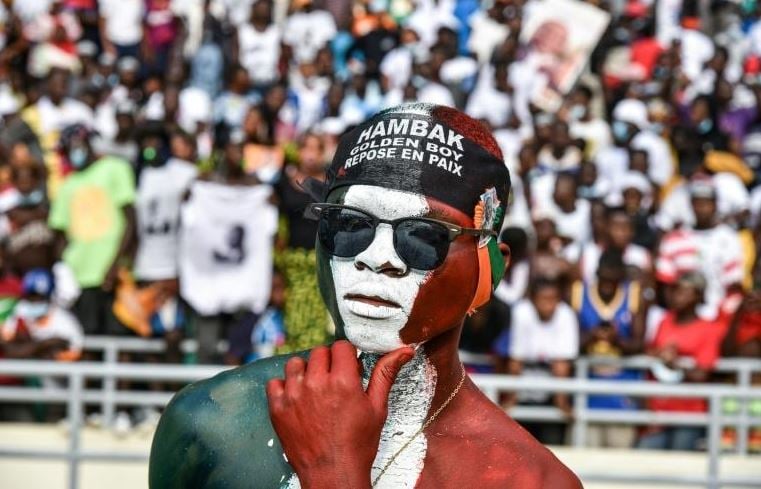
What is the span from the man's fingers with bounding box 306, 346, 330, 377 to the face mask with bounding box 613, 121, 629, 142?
10886 mm

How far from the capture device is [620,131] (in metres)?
13.2

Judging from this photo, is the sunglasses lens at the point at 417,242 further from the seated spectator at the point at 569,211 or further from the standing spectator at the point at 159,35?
the standing spectator at the point at 159,35

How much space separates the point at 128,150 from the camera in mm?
12352

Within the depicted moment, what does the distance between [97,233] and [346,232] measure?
323 inches

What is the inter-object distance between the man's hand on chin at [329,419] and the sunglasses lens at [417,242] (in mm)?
195

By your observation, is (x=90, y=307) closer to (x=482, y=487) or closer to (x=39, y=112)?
(x=39, y=112)

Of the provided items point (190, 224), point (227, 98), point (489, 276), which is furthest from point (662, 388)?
point (227, 98)

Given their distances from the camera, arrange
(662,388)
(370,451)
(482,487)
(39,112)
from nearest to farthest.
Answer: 1. (370,451)
2. (482,487)
3. (662,388)
4. (39,112)

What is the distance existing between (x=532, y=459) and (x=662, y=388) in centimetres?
552

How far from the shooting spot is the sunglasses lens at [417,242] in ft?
8.27

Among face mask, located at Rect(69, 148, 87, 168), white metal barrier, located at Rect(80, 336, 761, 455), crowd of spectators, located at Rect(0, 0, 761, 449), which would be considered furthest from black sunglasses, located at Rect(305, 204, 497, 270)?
face mask, located at Rect(69, 148, 87, 168)

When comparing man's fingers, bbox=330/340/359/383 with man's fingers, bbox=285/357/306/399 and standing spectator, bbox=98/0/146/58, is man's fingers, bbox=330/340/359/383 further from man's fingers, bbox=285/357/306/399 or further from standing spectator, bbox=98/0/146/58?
standing spectator, bbox=98/0/146/58

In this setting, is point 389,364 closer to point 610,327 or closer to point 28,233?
point 610,327

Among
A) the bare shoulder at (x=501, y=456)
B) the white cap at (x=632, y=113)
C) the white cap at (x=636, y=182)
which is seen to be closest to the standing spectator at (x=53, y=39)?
the white cap at (x=632, y=113)
